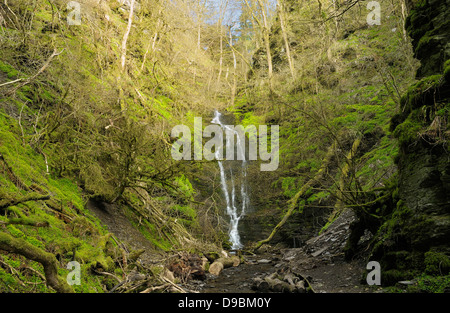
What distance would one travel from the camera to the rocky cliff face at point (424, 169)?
392 centimetres

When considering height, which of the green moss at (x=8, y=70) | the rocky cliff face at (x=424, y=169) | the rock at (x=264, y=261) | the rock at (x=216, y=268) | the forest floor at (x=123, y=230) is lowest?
the rock at (x=264, y=261)

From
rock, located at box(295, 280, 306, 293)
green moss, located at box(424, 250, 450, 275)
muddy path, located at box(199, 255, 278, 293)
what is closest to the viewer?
green moss, located at box(424, 250, 450, 275)

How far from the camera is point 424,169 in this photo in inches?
170

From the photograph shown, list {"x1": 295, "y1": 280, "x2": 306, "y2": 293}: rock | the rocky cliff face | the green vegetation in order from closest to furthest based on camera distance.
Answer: the rocky cliff face
the green vegetation
{"x1": 295, "y1": 280, "x2": 306, "y2": 293}: rock

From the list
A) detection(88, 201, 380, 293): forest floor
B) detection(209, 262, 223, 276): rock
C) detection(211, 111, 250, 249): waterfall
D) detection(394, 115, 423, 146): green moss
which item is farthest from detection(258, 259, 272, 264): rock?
detection(394, 115, 423, 146): green moss

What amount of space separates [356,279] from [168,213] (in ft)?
21.6

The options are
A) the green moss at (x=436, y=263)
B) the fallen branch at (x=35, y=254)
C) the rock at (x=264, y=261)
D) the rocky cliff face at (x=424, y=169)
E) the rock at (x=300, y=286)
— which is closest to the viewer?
the fallen branch at (x=35, y=254)

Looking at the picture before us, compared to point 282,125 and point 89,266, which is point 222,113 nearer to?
point 282,125

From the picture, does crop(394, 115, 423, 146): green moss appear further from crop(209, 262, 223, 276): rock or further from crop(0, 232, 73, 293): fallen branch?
crop(209, 262, 223, 276): rock

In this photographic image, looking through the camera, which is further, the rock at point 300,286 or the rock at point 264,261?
the rock at point 264,261

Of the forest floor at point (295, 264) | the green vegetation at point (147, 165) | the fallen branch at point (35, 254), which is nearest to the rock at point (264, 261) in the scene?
the forest floor at point (295, 264)

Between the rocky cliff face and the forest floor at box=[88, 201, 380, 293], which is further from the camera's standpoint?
the forest floor at box=[88, 201, 380, 293]

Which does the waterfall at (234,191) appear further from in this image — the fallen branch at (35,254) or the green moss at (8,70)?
the fallen branch at (35,254)

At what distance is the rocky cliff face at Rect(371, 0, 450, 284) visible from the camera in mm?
3920
